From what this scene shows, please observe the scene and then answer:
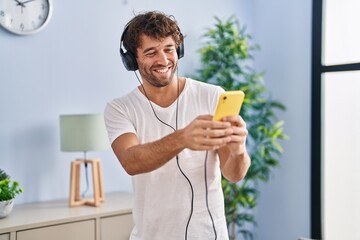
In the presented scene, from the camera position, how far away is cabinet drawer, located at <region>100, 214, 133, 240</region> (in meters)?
2.60

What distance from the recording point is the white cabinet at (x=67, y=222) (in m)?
2.34

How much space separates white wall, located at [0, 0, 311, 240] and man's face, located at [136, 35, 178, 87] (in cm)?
147

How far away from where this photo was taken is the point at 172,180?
60.1 inches

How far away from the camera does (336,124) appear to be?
11.0ft

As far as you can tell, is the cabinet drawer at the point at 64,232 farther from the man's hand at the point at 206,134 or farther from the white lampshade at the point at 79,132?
the man's hand at the point at 206,134

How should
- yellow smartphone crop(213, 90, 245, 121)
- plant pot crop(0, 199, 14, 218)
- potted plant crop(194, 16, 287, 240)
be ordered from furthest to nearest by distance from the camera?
1. potted plant crop(194, 16, 287, 240)
2. plant pot crop(0, 199, 14, 218)
3. yellow smartphone crop(213, 90, 245, 121)

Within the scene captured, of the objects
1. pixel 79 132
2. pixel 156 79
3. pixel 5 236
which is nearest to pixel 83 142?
pixel 79 132

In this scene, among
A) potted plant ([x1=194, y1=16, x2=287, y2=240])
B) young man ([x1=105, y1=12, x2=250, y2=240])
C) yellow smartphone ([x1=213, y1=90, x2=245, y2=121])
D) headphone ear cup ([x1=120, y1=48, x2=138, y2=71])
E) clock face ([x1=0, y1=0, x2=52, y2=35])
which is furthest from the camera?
potted plant ([x1=194, y1=16, x2=287, y2=240])

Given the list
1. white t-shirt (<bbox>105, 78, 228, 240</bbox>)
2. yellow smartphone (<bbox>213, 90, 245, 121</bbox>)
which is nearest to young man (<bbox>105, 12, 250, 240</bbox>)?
white t-shirt (<bbox>105, 78, 228, 240</bbox>)

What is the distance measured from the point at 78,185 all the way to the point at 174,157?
145 centimetres

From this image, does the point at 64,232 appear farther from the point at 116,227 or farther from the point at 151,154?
the point at 151,154

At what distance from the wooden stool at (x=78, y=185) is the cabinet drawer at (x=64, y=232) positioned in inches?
8.5

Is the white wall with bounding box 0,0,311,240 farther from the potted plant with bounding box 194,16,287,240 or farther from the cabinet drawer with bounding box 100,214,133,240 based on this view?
the cabinet drawer with bounding box 100,214,133,240

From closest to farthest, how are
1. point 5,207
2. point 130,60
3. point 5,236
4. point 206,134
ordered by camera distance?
1. point 206,134
2. point 130,60
3. point 5,236
4. point 5,207
